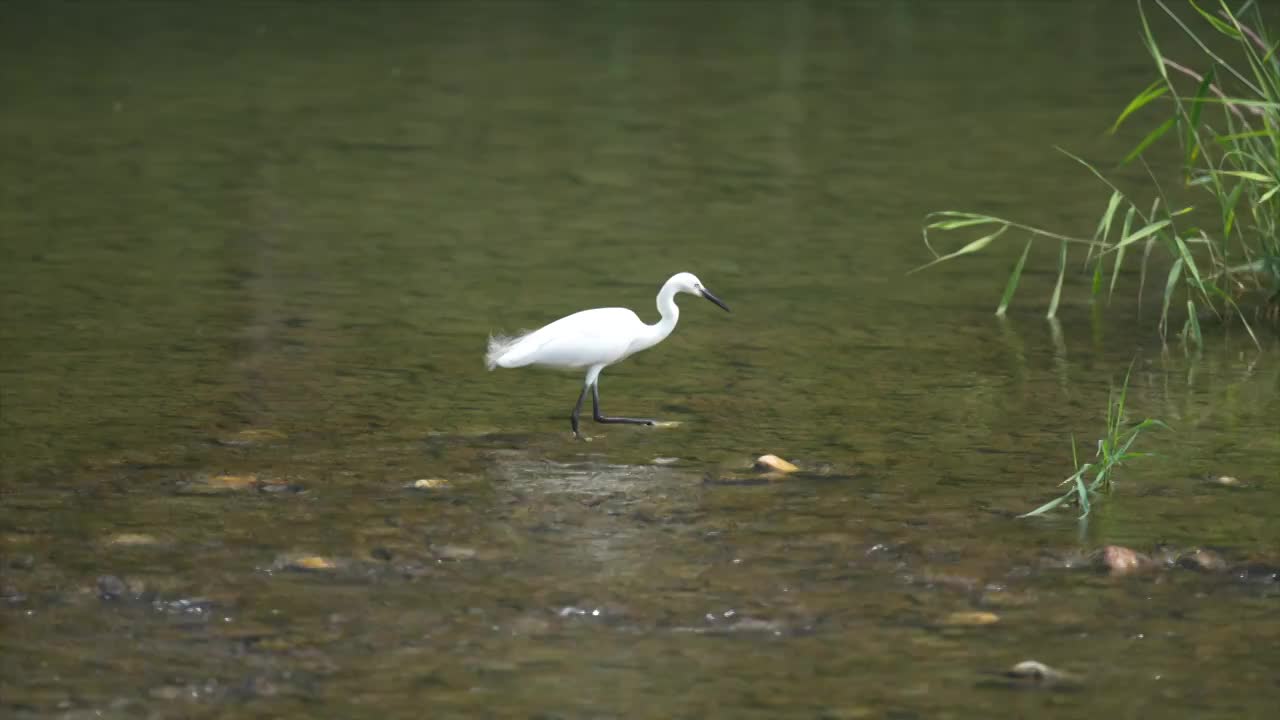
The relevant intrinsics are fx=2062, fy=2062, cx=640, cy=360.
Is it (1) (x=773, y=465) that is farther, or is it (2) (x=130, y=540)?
(1) (x=773, y=465)

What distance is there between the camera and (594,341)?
593 cm

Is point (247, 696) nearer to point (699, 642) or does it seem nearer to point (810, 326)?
point (699, 642)

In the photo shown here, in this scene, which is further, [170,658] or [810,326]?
[810,326]

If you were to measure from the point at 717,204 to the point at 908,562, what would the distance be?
4931 mm

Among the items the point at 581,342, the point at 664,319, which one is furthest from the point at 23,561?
the point at 664,319

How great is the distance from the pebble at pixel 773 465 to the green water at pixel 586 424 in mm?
82

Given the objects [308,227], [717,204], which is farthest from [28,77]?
[717,204]

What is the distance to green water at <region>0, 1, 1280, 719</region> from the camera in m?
4.19

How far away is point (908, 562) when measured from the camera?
4793 millimetres

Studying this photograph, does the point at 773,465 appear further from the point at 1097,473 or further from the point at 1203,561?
the point at 1203,561

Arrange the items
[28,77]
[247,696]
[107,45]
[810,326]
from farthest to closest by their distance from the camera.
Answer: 1. [107,45]
2. [28,77]
3. [810,326]
4. [247,696]

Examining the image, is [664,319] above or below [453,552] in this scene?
above

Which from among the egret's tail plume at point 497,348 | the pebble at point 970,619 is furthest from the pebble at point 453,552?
the egret's tail plume at point 497,348

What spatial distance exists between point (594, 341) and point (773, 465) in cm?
70
